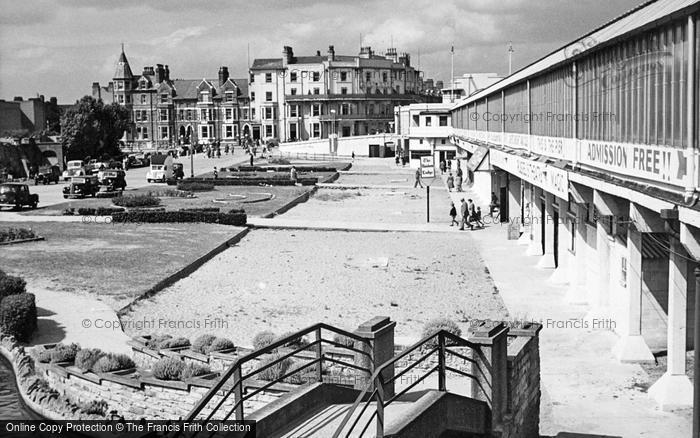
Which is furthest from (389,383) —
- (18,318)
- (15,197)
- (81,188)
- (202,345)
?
(81,188)

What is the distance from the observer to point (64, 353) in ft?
55.9

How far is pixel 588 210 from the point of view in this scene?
22.8 meters

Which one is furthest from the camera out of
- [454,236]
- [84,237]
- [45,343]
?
[454,236]

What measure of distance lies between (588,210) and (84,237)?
2191 centimetres

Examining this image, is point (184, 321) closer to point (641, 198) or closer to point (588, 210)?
point (588, 210)

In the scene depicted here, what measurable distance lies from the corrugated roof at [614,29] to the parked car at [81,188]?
114 ft

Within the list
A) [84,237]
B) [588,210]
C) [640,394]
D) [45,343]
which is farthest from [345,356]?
[84,237]

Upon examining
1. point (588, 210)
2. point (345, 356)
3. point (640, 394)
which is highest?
point (588, 210)

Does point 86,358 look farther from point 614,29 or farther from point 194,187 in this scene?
point 194,187

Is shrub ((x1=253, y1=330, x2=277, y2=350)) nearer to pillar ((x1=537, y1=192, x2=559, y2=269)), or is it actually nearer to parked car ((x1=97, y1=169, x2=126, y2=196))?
pillar ((x1=537, y1=192, x2=559, y2=269))

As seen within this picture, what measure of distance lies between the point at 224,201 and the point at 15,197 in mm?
11684

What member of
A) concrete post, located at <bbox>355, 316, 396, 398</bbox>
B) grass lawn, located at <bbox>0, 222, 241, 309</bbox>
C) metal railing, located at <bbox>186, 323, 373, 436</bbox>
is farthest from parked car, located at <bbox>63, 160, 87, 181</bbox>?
metal railing, located at <bbox>186, 323, 373, 436</bbox>

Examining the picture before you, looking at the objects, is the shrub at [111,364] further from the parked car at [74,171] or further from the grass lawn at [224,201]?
the parked car at [74,171]

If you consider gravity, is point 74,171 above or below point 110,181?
above
